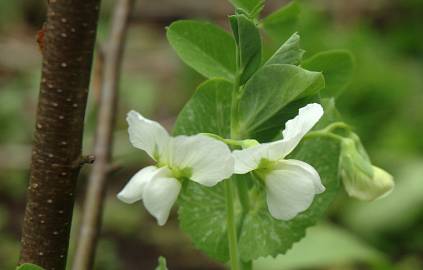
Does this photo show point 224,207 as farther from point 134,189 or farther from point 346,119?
point 346,119

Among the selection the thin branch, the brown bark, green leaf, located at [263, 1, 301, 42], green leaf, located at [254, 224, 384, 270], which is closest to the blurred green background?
green leaf, located at [254, 224, 384, 270]

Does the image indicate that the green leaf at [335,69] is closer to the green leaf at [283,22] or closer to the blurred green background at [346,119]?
the green leaf at [283,22]

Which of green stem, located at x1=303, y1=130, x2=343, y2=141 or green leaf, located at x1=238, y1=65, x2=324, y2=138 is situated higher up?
green leaf, located at x1=238, y1=65, x2=324, y2=138

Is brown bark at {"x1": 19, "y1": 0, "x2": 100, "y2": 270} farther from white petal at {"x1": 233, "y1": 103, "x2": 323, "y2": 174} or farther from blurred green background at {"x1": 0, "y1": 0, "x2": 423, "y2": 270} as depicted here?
blurred green background at {"x1": 0, "y1": 0, "x2": 423, "y2": 270}

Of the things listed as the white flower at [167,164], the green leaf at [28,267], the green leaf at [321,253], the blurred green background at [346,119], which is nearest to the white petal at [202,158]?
the white flower at [167,164]

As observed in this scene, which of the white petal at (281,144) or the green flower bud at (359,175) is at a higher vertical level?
the white petal at (281,144)

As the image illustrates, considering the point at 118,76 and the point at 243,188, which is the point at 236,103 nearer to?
the point at 243,188
